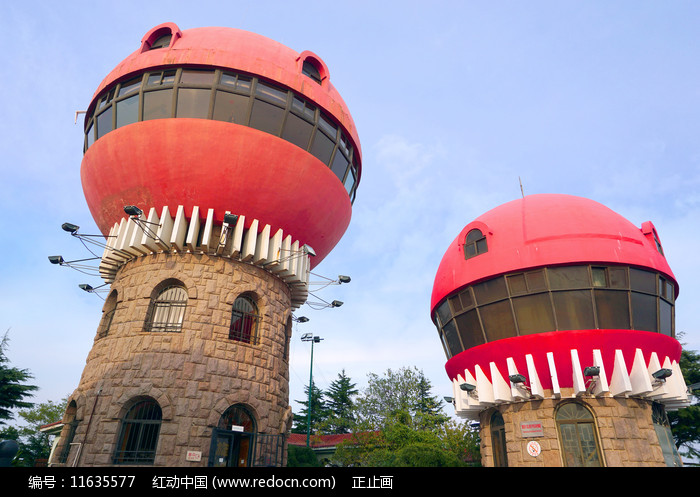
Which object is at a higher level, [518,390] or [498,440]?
[518,390]

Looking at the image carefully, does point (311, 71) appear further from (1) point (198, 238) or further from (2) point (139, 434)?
(2) point (139, 434)

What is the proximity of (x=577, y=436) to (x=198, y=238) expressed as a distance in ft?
44.5

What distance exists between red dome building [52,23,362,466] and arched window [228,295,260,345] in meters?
0.05

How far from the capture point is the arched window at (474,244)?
15908 mm

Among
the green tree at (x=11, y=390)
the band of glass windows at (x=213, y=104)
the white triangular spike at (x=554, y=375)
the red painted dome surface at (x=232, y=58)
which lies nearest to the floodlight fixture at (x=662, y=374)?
the white triangular spike at (x=554, y=375)

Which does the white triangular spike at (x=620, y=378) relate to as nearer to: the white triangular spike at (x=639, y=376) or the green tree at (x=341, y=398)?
the white triangular spike at (x=639, y=376)

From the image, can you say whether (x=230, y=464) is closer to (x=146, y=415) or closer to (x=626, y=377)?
(x=146, y=415)

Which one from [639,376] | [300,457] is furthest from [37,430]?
[639,376]

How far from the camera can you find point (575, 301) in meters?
13.6

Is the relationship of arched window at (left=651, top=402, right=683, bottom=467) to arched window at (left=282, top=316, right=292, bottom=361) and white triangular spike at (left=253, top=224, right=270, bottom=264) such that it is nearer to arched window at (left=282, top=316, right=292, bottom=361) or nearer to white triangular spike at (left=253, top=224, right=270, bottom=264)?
arched window at (left=282, top=316, right=292, bottom=361)

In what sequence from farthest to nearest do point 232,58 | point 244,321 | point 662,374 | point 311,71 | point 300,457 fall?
1. point 300,457
2. point 311,71
3. point 232,58
4. point 244,321
5. point 662,374
